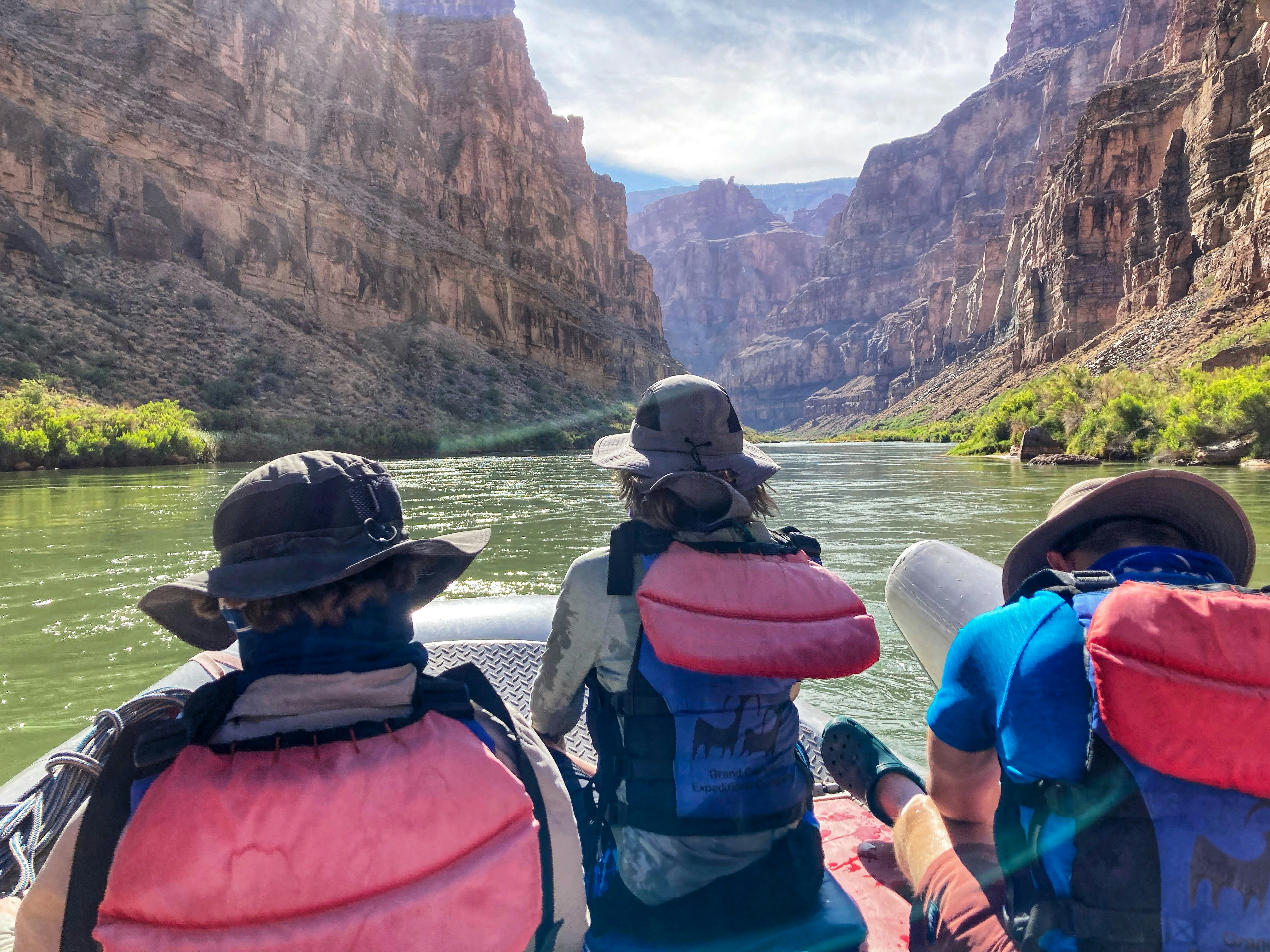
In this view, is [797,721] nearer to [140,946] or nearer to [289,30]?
[140,946]

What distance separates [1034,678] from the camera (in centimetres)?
112

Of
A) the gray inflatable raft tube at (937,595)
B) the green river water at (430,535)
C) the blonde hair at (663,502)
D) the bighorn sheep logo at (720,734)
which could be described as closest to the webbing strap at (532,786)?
the bighorn sheep logo at (720,734)

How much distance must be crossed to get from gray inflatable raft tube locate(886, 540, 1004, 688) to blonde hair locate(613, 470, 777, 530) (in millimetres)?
1424

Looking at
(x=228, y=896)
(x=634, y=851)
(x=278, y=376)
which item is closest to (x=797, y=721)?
(x=634, y=851)

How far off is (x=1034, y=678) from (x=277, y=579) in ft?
3.83

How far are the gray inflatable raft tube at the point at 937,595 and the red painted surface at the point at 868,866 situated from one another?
0.71 meters

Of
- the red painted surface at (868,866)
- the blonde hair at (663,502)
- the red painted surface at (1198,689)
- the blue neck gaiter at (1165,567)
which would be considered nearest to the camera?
the red painted surface at (1198,689)

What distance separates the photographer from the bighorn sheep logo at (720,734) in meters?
1.44

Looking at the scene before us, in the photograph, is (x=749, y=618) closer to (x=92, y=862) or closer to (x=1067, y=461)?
(x=92, y=862)

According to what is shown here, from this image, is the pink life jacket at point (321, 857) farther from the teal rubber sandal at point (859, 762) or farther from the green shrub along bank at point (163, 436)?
the green shrub along bank at point (163, 436)

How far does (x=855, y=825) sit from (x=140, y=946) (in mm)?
2003

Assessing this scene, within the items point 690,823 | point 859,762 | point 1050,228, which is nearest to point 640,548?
point 690,823

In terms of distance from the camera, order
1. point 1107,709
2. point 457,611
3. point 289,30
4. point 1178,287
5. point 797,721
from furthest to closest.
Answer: point 289,30
point 1178,287
point 457,611
point 797,721
point 1107,709

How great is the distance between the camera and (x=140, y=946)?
801mm
